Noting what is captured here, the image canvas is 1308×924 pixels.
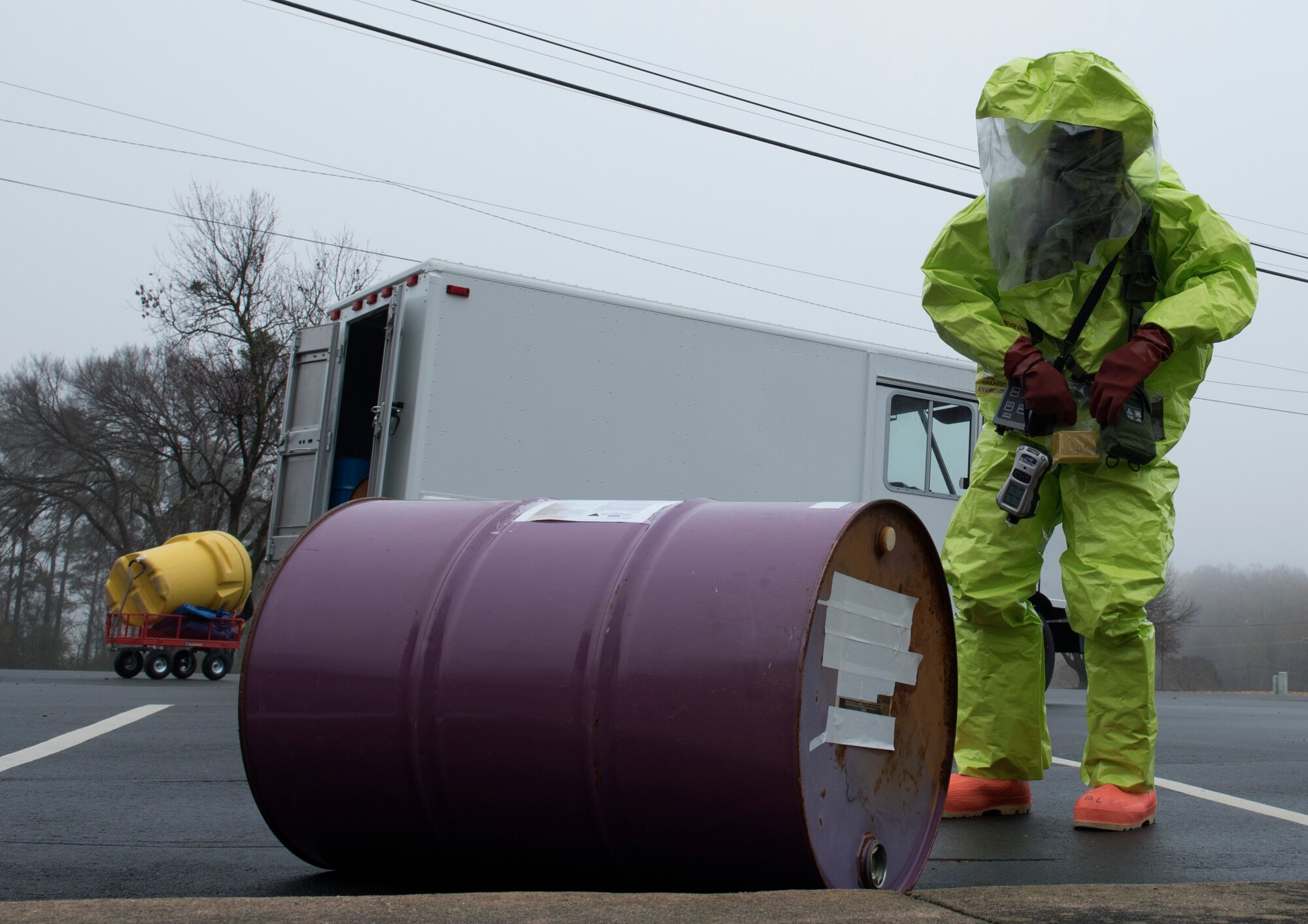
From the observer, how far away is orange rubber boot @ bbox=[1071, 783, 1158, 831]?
3605 mm

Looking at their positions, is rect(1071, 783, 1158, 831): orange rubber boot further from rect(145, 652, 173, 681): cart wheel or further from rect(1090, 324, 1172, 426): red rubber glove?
rect(145, 652, 173, 681): cart wheel

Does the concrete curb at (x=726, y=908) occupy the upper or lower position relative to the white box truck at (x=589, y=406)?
lower

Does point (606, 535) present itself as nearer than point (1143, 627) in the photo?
Yes

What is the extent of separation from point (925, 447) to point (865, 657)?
7939 millimetres

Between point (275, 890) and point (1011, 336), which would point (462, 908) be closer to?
point (275, 890)

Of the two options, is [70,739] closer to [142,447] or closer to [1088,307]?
[1088,307]

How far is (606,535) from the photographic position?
2.58 meters

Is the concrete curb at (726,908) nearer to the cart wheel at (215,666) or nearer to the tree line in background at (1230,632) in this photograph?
the cart wheel at (215,666)

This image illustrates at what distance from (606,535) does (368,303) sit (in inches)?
285

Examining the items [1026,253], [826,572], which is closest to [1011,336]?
[1026,253]

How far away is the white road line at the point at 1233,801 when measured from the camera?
4.12 m

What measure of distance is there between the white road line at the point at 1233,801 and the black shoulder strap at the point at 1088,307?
1545mm

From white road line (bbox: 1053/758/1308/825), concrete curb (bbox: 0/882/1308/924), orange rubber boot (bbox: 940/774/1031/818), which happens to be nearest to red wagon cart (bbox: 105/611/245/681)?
white road line (bbox: 1053/758/1308/825)

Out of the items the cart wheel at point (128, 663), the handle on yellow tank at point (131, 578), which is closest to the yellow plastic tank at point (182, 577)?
the handle on yellow tank at point (131, 578)
